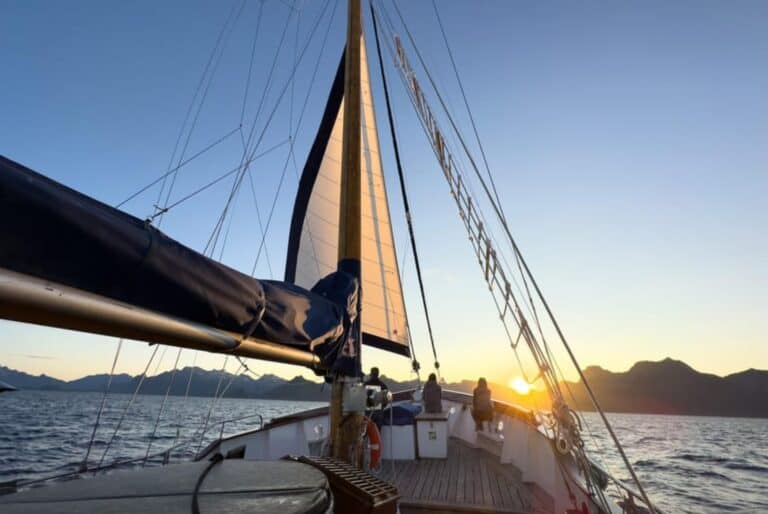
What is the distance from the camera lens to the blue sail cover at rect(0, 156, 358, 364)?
147cm

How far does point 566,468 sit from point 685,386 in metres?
240

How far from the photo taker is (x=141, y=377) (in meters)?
4.78

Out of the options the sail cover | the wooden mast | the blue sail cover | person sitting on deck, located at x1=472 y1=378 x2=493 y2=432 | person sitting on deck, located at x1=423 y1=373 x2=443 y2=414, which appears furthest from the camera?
person sitting on deck, located at x1=423 y1=373 x2=443 y2=414

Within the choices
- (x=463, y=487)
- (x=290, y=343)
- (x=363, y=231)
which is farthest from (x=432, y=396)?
(x=290, y=343)

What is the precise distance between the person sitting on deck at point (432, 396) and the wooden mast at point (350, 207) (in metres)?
5.89

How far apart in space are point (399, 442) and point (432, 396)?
190 cm

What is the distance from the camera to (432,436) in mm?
8266

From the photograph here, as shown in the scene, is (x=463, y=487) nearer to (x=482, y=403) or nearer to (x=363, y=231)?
(x=482, y=403)

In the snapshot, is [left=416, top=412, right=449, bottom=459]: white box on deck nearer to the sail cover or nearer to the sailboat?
the sailboat

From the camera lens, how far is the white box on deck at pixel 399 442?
26.7 ft

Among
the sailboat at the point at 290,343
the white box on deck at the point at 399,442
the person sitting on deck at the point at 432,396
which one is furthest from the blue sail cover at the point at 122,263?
the person sitting on deck at the point at 432,396

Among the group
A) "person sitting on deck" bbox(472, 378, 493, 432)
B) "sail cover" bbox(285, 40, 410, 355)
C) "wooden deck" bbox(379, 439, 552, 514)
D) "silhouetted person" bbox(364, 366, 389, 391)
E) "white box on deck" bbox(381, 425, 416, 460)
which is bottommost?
"wooden deck" bbox(379, 439, 552, 514)

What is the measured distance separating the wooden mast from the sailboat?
2 centimetres

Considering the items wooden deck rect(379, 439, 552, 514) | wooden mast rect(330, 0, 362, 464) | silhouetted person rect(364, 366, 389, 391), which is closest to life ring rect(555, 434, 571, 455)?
wooden deck rect(379, 439, 552, 514)
